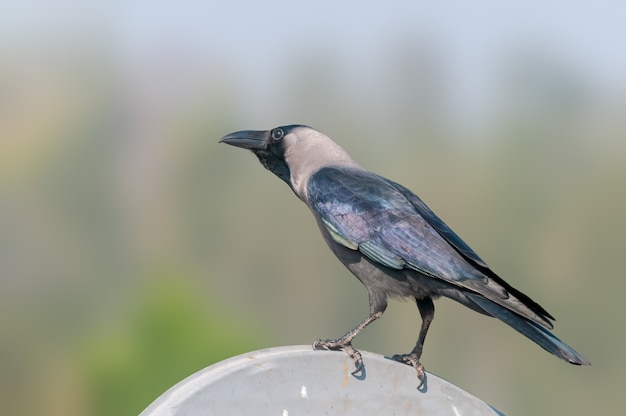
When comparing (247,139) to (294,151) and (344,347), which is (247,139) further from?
(344,347)

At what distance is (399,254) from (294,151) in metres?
0.67

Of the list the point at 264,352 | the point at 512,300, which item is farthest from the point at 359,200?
the point at 264,352

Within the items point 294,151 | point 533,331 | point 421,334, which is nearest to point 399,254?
point 421,334

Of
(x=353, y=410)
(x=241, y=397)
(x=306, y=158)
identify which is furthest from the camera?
(x=306, y=158)

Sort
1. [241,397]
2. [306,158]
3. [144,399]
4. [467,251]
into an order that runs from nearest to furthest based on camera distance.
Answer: [241,397]
[467,251]
[306,158]
[144,399]

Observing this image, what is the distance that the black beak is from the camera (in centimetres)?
328

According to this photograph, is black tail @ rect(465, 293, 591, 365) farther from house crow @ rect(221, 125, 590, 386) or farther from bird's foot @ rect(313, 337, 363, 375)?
bird's foot @ rect(313, 337, 363, 375)

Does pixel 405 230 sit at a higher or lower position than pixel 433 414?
higher

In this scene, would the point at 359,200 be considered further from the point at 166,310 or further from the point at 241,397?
the point at 166,310

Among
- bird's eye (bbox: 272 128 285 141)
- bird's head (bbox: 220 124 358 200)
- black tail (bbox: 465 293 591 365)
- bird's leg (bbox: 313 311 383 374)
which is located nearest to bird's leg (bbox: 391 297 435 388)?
bird's leg (bbox: 313 311 383 374)

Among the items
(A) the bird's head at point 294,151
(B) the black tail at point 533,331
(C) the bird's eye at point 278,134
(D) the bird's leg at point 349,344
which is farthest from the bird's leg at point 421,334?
(C) the bird's eye at point 278,134

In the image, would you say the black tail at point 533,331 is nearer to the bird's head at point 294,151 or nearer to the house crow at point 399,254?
the house crow at point 399,254

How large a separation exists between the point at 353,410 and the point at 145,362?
4638 mm

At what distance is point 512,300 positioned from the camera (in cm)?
261
